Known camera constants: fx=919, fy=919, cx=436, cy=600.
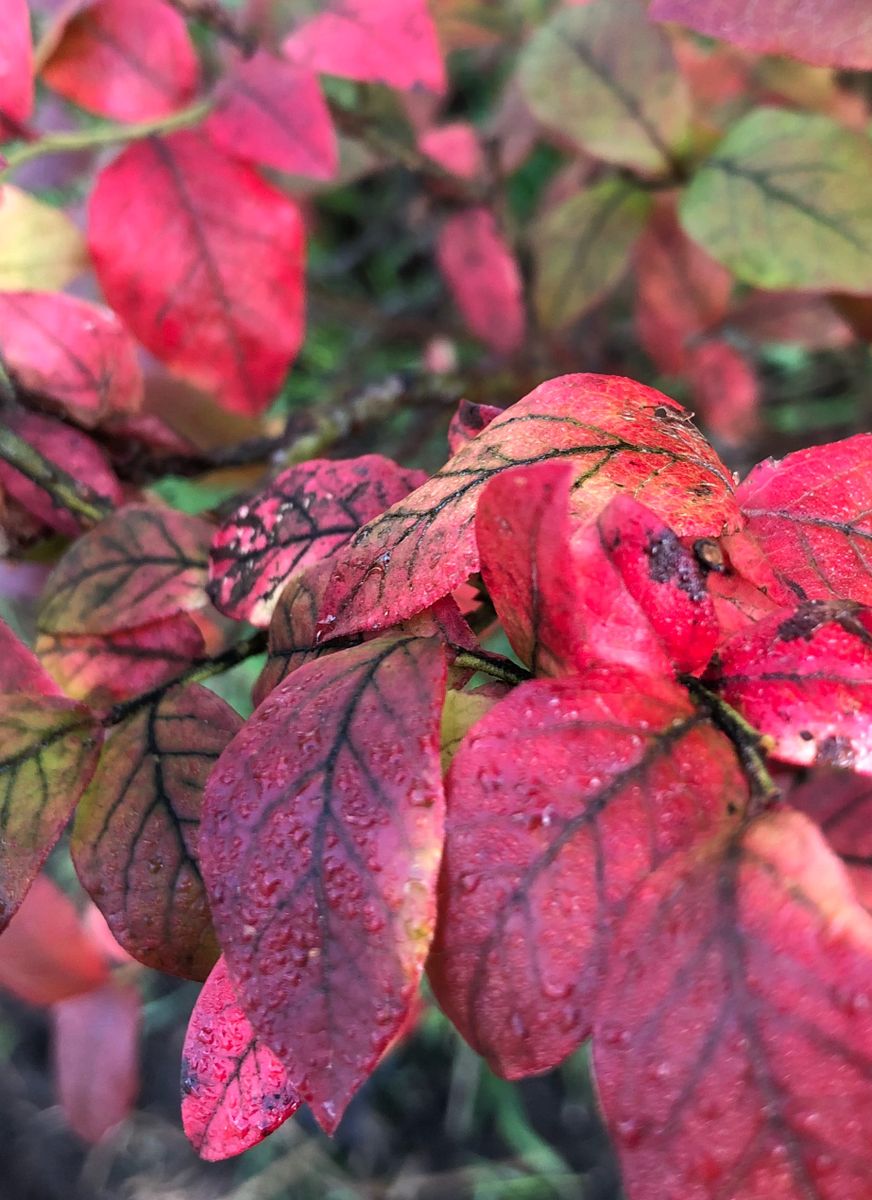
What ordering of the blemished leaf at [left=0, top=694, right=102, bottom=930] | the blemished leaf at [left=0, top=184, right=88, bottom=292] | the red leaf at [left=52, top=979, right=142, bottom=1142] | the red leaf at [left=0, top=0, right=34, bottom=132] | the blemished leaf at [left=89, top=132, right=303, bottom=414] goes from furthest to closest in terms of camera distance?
1. the red leaf at [left=52, top=979, right=142, bottom=1142]
2. the blemished leaf at [left=0, top=184, right=88, bottom=292]
3. the blemished leaf at [left=89, top=132, right=303, bottom=414]
4. the red leaf at [left=0, top=0, right=34, bottom=132]
5. the blemished leaf at [left=0, top=694, right=102, bottom=930]

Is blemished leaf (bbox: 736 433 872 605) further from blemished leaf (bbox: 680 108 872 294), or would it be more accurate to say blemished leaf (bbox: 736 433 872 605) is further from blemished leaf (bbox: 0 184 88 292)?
blemished leaf (bbox: 0 184 88 292)

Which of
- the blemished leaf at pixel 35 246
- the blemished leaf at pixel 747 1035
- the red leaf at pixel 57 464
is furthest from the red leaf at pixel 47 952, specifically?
the blemished leaf at pixel 747 1035

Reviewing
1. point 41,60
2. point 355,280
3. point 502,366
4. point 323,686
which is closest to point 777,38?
point 323,686

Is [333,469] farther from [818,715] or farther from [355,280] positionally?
[355,280]

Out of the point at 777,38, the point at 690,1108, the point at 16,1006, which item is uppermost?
the point at 777,38

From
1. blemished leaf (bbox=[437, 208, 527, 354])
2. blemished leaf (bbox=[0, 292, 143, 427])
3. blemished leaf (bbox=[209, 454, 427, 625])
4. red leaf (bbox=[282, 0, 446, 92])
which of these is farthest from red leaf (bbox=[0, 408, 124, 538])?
blemished leaf (bbox=[437, 208, 527, 354])

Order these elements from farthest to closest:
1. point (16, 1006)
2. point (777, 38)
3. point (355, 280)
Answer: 1. point (355, 280)
2. point (16, 1006)
3. point (777, 38)
